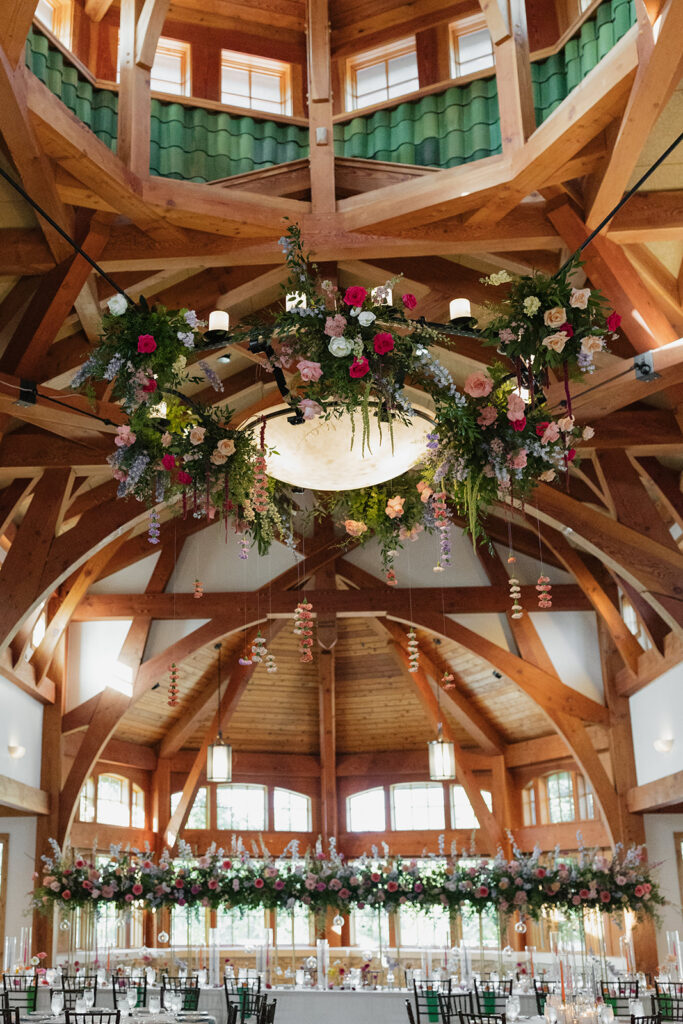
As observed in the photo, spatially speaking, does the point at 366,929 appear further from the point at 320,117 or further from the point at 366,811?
the point at 320,117

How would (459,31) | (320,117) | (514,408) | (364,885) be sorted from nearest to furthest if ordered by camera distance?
(514,408) < (320,117) < (459,31) < (364,885)

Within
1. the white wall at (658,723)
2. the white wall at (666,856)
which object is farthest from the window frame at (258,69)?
the white wall at (666,856)

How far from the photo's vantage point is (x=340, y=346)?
5371 millimetres

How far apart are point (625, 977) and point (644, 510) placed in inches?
181

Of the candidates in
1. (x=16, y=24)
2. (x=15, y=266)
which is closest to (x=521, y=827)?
(x=15, y=266)

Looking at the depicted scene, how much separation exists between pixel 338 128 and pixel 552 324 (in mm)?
3958

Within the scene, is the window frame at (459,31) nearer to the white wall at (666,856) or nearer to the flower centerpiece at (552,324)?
the flower centerpiece at (552,324)

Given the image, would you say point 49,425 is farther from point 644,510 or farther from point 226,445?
point 644,510

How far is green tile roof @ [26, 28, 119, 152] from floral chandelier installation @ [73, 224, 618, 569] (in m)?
2.30

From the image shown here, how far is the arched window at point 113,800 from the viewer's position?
1551 cm

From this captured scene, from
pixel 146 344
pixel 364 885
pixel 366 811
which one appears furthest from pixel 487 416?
pixel 366 811

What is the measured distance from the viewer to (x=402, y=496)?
6973 mm

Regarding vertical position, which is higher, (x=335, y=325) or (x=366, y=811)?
(x=335, y=325)

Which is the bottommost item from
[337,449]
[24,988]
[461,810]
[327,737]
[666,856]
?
[24,988]
